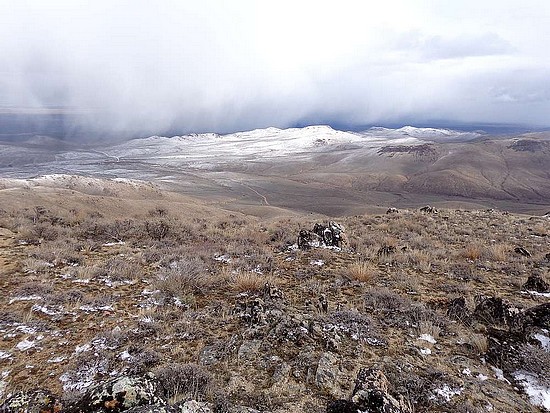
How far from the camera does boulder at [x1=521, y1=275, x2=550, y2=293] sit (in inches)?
295

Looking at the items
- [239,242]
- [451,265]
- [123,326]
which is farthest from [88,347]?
[451,265]

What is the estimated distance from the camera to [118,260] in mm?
9172

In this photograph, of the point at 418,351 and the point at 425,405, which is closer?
the point at 425,405

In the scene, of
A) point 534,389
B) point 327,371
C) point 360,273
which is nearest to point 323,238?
point 360,273

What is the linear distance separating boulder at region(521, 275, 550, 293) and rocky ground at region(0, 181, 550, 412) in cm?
4

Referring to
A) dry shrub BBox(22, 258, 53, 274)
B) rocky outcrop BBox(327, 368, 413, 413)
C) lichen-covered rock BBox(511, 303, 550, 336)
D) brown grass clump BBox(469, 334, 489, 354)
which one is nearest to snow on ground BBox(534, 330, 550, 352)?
lichen-covered rock BBox(511, 303, 550, 336)

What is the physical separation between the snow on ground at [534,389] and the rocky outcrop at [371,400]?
1647 millimetres

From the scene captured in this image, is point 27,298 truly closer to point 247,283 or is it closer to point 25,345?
point 25,345

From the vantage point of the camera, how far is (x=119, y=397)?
10.9 ft

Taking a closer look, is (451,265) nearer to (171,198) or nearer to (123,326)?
(123,326)

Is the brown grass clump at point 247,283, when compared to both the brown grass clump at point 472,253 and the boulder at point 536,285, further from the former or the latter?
the brown grass clump at point 472,253

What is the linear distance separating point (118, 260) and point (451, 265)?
8540 mm

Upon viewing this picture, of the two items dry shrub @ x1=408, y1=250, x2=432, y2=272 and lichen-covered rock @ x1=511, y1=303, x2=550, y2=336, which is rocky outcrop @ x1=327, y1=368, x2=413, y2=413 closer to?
lichen-covered rock @ x1=511, y1=303, x2=550, y2=336

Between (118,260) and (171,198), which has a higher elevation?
(118,260)
